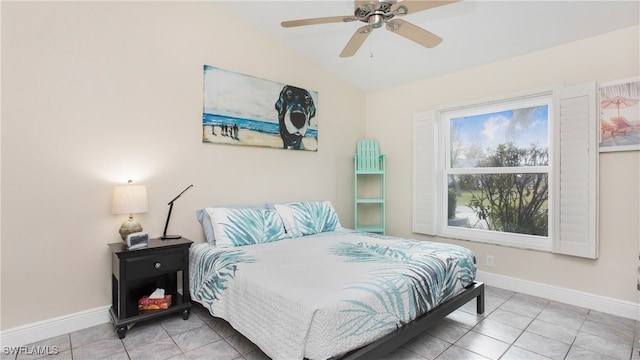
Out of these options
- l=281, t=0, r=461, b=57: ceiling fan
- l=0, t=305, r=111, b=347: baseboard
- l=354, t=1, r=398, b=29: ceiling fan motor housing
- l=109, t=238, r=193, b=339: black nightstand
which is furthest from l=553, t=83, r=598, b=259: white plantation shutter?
l=0, t=305, r=111, b=347: baseboard

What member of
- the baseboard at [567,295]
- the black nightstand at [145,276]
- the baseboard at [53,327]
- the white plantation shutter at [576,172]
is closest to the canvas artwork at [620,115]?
the white plantation shutter at [576,172]

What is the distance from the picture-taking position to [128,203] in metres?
2.34

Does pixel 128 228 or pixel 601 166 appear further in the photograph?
pixel 601 166

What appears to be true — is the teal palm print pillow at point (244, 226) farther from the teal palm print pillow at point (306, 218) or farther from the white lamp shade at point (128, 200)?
the white lamp shade at point (128, 200)

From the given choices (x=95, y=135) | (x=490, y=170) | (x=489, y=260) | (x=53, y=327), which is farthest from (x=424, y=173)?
(x=53, y=327)

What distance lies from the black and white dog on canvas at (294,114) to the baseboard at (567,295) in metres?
2.60

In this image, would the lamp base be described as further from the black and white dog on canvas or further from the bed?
the black and white dog on canvas

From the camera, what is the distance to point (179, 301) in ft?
8.39

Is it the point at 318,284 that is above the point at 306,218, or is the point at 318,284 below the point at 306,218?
below

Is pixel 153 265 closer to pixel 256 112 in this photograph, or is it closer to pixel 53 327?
pixel 53 327

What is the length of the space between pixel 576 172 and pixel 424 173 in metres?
1.48

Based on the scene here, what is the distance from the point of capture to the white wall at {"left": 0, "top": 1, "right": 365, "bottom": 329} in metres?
2.14

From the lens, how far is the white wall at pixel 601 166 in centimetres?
259

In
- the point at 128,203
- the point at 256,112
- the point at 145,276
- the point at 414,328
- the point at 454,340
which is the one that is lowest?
the point at 454,340
